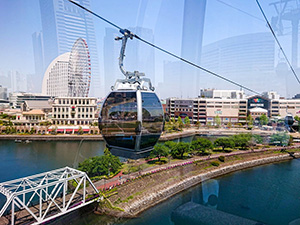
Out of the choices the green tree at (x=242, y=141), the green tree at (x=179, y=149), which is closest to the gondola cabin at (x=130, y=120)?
the green tree at (x=179, y=149)

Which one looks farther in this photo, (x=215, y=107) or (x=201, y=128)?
(x=215, y=107)

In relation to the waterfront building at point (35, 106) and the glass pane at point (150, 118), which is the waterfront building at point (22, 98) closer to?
the waterfront building at point (35, 106)

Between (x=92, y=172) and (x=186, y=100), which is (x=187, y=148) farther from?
(x=186, y=100)

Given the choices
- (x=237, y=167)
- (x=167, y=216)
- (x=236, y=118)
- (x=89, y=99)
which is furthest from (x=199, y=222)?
(x=236, y=118)

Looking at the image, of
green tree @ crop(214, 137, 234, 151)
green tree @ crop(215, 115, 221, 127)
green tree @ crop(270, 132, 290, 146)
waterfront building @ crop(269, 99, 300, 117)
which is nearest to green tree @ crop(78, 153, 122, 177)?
green tree @ crop(214, 137, 234, 151)

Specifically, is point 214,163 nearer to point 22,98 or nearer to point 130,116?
point 130,116

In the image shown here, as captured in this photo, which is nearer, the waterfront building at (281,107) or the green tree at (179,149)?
the green tree at (179,149)

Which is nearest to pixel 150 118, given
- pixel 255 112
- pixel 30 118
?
pixel 255 112
